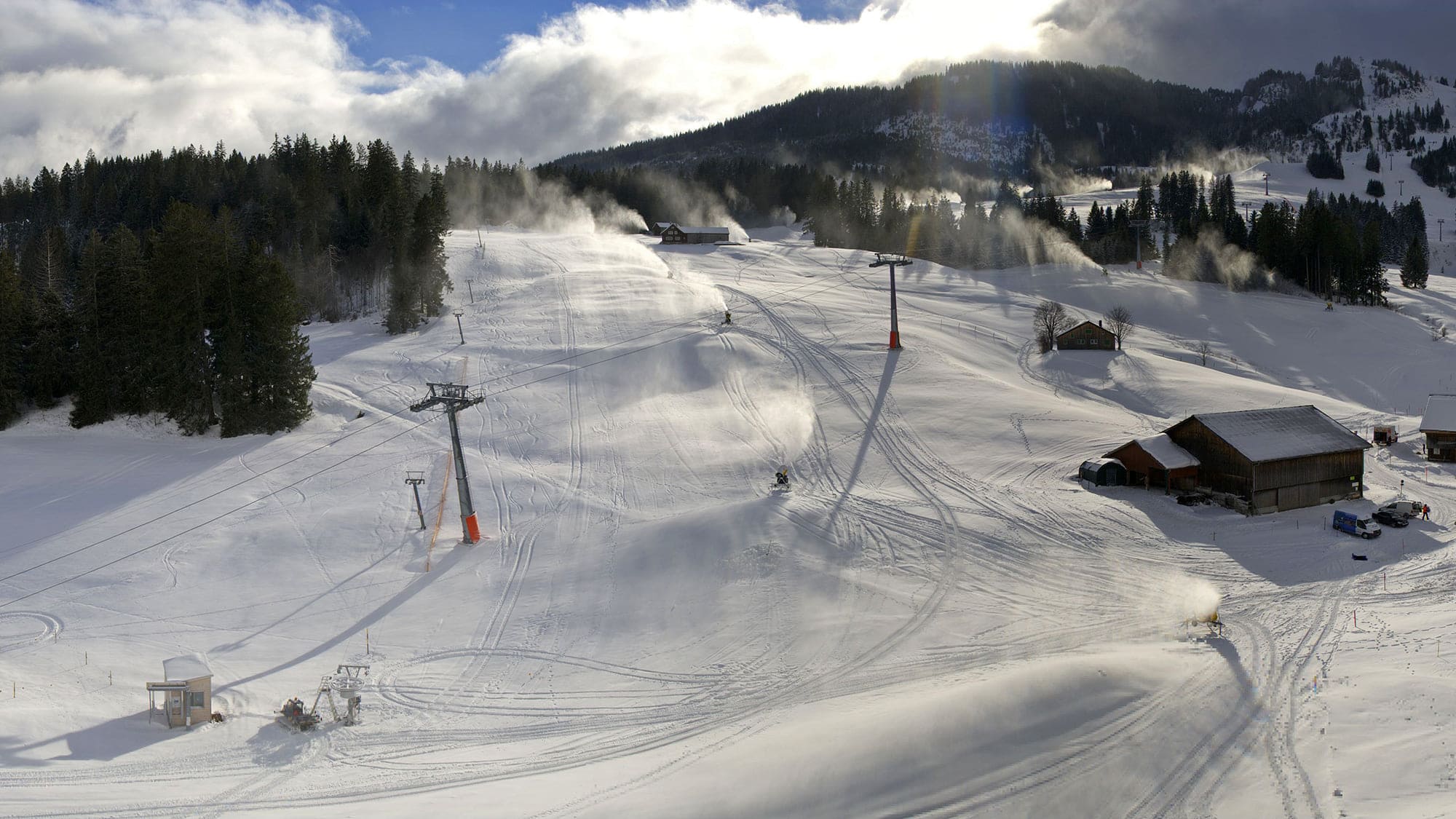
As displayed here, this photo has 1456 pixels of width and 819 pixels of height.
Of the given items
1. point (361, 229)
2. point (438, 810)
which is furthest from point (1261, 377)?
point (361, 229)

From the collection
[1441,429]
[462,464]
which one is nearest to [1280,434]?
[1441,429]

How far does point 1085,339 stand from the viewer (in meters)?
54.9

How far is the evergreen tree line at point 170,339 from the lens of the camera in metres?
37.3

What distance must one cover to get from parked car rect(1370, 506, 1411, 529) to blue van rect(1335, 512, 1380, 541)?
1.31 feet

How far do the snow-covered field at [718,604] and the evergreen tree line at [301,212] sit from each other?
12484mm

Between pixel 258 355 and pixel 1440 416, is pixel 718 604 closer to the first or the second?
pixel 258 355

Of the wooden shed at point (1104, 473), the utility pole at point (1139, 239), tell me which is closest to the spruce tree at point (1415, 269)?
the utility pole at point (1139, 239)

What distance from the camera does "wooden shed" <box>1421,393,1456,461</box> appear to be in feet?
131

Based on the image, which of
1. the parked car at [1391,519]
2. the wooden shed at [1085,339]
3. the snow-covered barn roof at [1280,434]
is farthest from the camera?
the wooden shed at [1085,339]

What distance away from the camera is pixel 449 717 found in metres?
19.0

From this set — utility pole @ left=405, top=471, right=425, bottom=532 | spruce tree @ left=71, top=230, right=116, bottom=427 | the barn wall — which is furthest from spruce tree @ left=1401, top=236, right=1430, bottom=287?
spruce tree @ left=71, top=230, right=116, bottom=427

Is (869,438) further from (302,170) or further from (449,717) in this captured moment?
(302,170)

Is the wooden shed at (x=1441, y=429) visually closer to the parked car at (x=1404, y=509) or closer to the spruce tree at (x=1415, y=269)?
the parked car at (x=1404, y=509)

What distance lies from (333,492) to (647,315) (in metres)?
27.7
